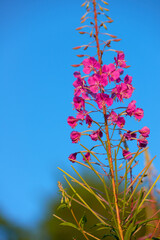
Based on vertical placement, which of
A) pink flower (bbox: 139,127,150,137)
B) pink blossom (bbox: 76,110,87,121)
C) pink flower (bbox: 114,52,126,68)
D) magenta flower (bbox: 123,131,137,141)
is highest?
pink flower (bbox: 114,52,126,68)

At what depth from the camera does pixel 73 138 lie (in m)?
3.00

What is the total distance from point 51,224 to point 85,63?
25.4 m

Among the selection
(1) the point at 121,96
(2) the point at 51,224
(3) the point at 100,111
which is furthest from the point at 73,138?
(2) the point at 51,224

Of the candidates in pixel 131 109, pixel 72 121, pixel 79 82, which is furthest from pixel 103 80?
pixel 72 121

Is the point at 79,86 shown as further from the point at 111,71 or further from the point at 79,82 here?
the point at 111,71

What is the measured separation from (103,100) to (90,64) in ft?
1.34

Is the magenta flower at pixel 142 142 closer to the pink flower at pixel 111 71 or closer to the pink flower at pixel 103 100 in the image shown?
the pink flower at pixel 103 100

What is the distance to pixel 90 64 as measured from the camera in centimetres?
299

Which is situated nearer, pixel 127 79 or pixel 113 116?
pixel 113 116

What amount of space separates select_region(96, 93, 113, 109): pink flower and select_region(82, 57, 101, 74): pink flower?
0.29 metres

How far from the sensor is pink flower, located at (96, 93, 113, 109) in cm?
283

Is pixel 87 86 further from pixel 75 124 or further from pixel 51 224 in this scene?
pixel 51 224

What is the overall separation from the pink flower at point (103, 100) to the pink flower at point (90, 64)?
291 mm

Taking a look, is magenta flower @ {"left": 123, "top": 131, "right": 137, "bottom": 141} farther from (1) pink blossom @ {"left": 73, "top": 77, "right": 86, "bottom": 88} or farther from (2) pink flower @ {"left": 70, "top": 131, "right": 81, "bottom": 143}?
(1) pink blossom @ {"left": 73, "top": 77, "right": 86, "bottom": 88}
